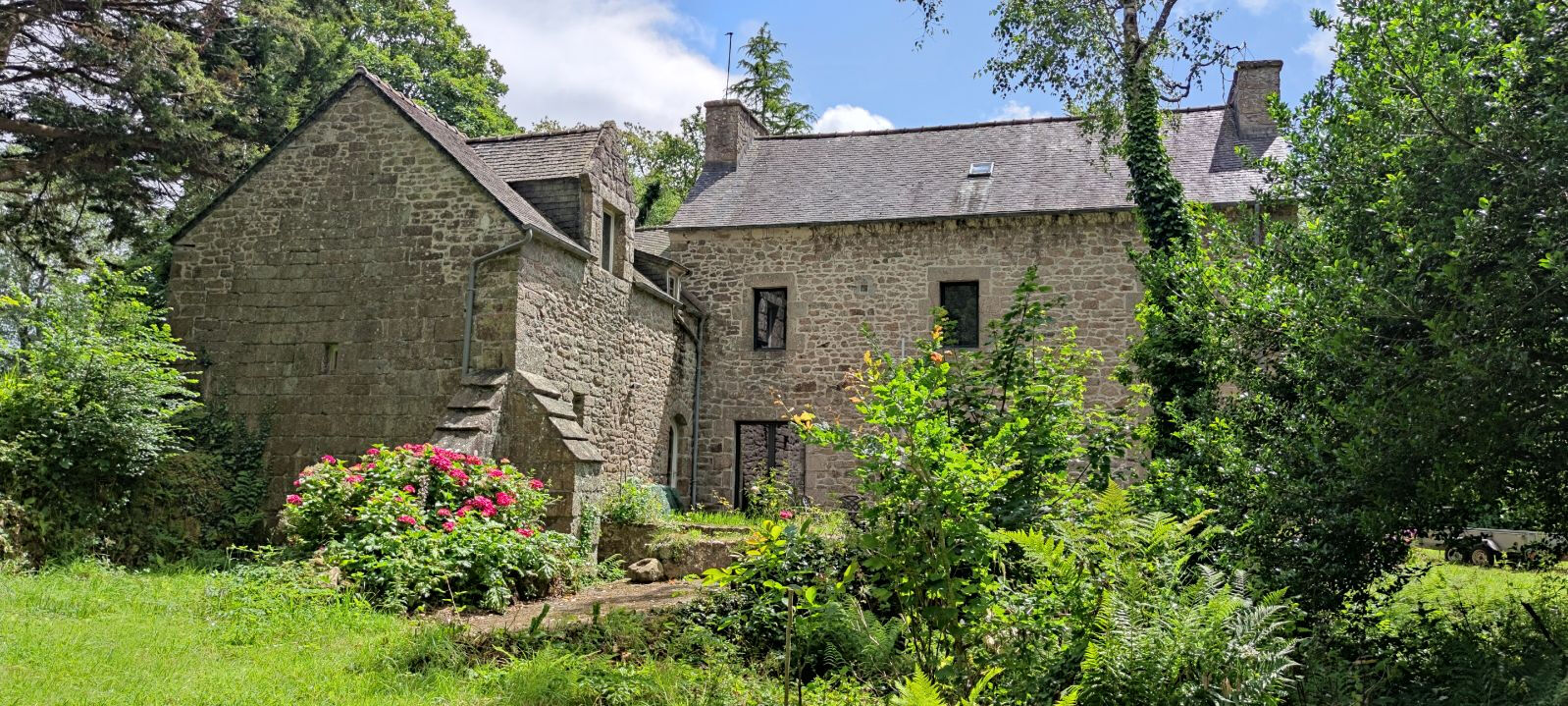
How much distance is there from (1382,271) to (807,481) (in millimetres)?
12624

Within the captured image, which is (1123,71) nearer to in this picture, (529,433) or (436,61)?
(529,433)

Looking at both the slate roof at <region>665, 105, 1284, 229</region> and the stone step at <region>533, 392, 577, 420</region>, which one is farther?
the slate roof at <region>665, 105, 1284, 229</region>

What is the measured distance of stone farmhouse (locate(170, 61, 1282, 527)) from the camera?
12430mm

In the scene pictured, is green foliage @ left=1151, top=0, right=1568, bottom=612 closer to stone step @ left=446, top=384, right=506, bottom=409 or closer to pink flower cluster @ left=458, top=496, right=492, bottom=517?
pink flower cluster @ left=458, top=496, right=492, bottom=517

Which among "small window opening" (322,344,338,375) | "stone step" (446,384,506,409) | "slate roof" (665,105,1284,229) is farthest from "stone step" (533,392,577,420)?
"slate roof" (665,105,1284,229)

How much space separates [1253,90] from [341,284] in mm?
14429

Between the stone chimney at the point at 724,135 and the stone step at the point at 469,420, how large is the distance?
31.1 ft

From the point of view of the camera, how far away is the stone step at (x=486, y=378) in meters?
11.8

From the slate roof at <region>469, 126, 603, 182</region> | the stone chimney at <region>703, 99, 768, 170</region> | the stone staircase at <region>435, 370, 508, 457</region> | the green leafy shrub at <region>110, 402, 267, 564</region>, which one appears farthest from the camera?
the stone chimney at <region>703, 99, 768, 170</region>

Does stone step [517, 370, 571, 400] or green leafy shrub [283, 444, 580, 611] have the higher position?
stone step [517, 370, 571, 400]

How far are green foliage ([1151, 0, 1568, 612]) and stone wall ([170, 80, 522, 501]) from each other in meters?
8.57

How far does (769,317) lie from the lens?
1838cm

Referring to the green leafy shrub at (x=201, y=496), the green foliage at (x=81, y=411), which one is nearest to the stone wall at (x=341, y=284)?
the green leafy shrub at (x=201, y=496)

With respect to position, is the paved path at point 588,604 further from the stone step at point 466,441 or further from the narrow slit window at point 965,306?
the narrow slit window at point 965,306
